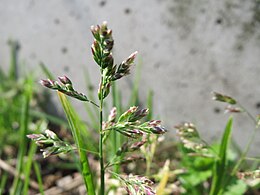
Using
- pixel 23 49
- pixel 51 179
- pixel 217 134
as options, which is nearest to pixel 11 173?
pixel 51 179

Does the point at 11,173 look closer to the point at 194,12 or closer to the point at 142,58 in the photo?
the point at 142,58

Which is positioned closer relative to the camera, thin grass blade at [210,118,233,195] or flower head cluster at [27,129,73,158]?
flower head cluster at [27,129,73,158]

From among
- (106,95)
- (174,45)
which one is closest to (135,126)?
(106,95)

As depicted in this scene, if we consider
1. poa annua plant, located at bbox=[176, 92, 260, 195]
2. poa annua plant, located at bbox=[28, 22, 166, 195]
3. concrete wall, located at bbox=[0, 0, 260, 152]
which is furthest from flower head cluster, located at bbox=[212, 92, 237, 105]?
concrete wall, located at bbox=[0, 0, 260, 152]

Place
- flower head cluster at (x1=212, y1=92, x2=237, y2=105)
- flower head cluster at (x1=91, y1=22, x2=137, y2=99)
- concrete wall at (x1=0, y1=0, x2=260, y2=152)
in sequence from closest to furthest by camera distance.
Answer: flower head cluster at (x1=91, y1=22, x2=137, y2=99), flower head cluster at (x1=212, y1=92, x2=237, y2=105), concrete wall at (x1=0, y1=0, x2=260, y2=152)

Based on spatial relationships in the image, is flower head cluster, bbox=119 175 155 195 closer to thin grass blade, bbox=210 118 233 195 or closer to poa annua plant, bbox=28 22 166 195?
→ poa annua plant, bbox=28 22 166 195

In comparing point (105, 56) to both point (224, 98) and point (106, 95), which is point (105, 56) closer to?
point (106, 95)

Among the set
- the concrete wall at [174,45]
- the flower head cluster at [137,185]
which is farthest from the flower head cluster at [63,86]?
the concrete wall at [174,45]

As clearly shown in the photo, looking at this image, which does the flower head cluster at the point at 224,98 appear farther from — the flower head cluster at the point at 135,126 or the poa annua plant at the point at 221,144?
the flower head cluster at the point at 135,126
